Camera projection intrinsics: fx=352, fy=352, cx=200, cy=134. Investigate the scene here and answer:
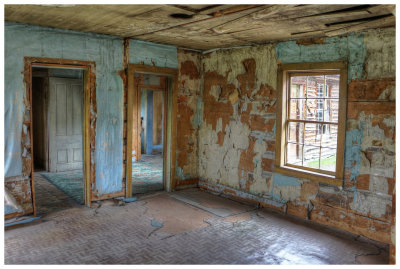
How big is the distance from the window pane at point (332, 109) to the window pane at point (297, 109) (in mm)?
368

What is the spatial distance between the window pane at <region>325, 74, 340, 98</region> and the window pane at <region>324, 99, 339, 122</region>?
83 mm

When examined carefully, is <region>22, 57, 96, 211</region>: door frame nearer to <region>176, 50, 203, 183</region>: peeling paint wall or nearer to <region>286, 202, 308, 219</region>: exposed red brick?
<region>176, 50, 203, 183</region>: peeling paint wall

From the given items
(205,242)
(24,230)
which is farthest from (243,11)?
(24,230)

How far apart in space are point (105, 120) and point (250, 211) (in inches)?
107

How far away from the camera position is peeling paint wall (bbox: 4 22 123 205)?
466 cm

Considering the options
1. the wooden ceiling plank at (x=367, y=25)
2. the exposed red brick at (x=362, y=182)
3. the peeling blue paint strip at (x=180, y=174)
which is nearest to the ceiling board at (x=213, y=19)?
the wooden ceiling plank at (x=367, y=25)

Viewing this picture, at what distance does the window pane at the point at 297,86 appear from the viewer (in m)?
5.25

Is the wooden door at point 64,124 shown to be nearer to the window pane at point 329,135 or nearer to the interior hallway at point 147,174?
the interior hallway at point 147,174

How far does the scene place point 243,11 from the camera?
12.1ft

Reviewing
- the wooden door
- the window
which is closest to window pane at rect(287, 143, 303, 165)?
the window

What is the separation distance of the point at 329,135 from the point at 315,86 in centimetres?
74

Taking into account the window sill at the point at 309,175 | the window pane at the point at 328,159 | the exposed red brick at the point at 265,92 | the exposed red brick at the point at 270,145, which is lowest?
the window sill at the point at 309,175

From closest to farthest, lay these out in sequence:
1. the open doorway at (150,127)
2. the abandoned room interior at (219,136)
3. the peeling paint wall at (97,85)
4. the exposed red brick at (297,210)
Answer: the abandoned room interior at (219,136), the peeling paint wall at (97,85), the exposed red brick at (297,210), the open doorway at (150,127)

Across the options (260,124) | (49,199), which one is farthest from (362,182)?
(49,199)
